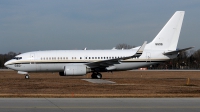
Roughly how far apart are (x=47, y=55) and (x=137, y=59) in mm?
9409

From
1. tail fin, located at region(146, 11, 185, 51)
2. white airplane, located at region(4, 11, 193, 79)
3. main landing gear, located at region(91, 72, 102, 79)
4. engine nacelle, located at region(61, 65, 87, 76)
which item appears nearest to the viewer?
engine nacelle, located at region(61, 65, 87, 76)

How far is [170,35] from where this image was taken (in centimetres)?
4016

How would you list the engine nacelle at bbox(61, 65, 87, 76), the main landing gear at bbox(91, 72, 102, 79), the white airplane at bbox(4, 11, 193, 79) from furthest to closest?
the white airplane at bbox(4, 11, 193, 79)
the main landing gear at bbox(91, 72, 102, 79)
the engine nacelle at bbox(61, 65, 87, 76)

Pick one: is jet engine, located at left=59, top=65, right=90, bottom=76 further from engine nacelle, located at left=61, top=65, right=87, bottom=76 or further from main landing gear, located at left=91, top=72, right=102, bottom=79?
main landing gear, located at left=91, top=72, right=102, bottom=79

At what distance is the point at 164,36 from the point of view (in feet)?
132

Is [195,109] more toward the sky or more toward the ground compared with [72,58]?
more toward the ground

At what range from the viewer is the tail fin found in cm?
3978

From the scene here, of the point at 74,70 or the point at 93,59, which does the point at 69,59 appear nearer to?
the point at 74,70

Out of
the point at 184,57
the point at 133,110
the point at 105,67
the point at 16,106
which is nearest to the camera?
the point at 133,110

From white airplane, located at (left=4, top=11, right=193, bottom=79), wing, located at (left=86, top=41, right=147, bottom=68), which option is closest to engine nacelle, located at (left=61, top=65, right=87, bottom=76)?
white airplane, located at (left=4, top=11, right=193, bottom=79)

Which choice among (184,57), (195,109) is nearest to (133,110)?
(195,109)

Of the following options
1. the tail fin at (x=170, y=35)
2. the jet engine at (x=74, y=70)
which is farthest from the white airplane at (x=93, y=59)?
the jet engine at (x=74, y=70)

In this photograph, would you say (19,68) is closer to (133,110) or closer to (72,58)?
(72,58)

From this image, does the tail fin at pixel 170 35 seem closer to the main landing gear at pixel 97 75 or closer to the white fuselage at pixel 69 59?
the white fuselage at pixel 69 59
